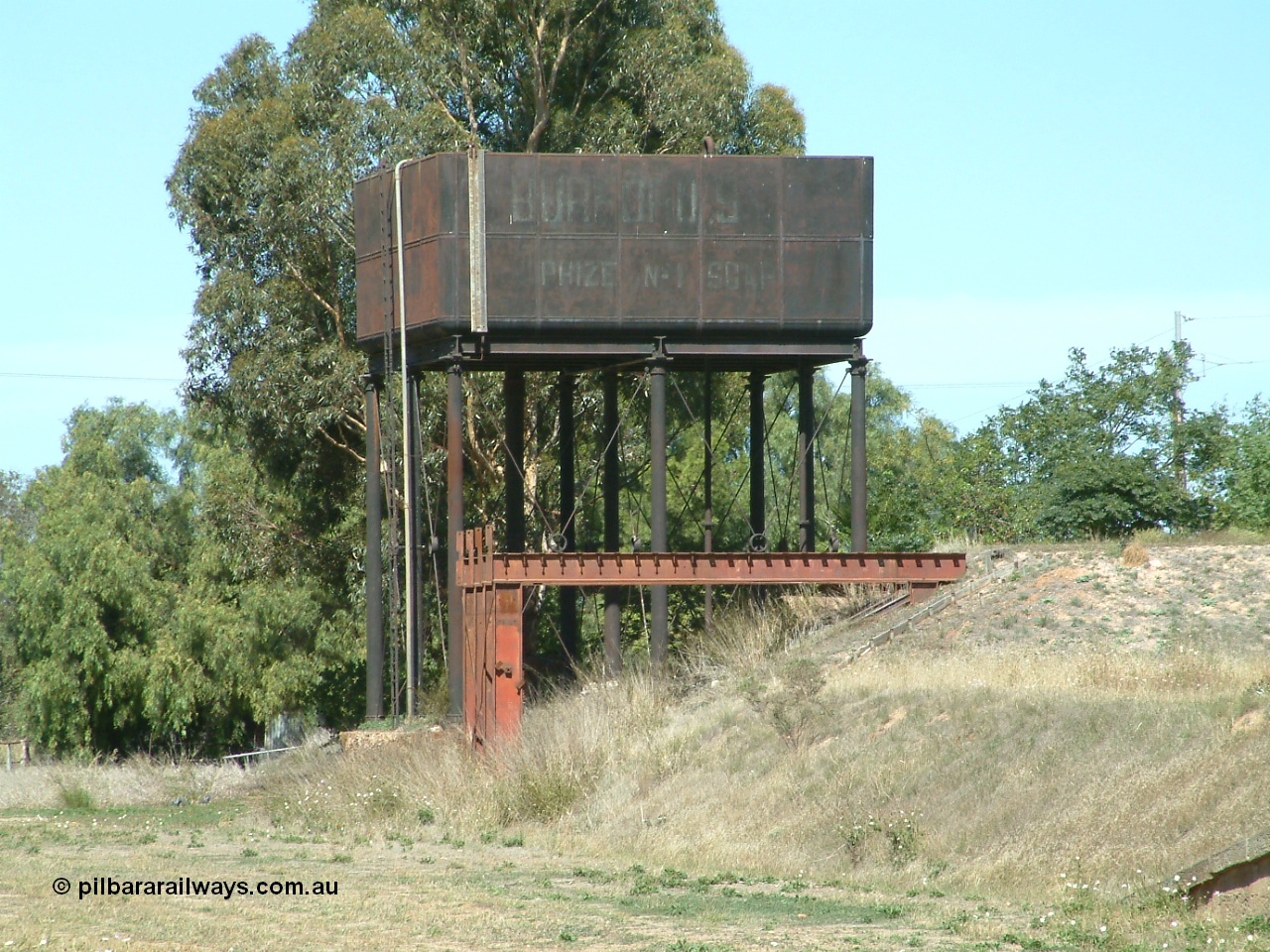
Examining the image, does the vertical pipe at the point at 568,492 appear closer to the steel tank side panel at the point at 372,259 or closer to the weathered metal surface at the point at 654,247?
the steel tank side panel at the point at 372,259

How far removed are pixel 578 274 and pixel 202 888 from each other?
15319 mm

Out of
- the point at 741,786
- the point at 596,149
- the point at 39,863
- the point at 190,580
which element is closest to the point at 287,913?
the point at 39,863

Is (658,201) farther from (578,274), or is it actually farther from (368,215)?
(368,215)

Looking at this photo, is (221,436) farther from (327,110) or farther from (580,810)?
(580,810)

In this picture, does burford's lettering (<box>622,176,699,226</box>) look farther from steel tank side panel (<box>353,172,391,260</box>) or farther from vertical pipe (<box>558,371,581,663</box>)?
vertical pipe (<box>558,371,581,663</box>)

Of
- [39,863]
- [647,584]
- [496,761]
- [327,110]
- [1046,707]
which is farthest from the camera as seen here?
[327,110]

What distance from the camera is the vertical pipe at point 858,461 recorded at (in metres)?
32.7

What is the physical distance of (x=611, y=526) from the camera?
36656 mm

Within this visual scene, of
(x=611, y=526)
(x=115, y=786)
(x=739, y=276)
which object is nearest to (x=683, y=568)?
(x=739, y=276)

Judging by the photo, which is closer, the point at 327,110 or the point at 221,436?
the point at 327,110

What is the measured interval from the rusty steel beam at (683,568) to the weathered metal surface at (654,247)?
392 centimetres

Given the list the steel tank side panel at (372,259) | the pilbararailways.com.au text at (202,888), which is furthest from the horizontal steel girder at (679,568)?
the pilbararailways.com.au text at (202,888)

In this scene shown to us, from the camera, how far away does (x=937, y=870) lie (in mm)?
20062

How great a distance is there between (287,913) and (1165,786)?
9187 millimetres
